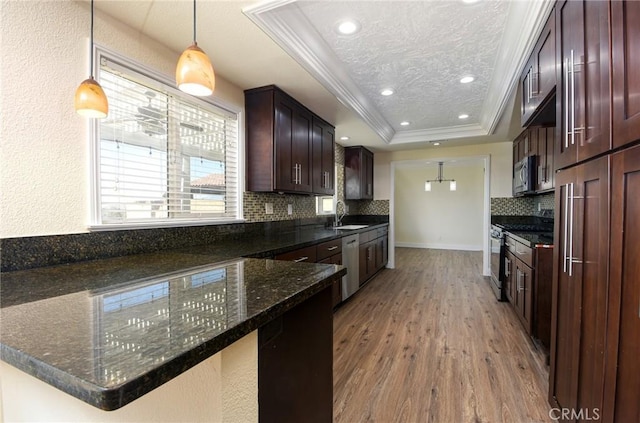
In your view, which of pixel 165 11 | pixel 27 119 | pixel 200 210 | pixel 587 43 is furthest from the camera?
pixel 200 210

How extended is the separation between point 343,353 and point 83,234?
1.97 meters

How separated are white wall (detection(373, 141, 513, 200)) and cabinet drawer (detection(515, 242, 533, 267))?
230cm

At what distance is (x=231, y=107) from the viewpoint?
2561 mm

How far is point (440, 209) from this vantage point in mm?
8297

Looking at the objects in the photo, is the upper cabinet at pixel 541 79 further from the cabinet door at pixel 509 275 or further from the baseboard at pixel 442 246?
the baseboard at pixel 442 246

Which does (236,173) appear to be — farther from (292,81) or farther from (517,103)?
(517,103)

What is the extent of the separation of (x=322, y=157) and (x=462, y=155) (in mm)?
2932

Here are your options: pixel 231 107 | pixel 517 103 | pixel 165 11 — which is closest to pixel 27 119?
pixel 165 11

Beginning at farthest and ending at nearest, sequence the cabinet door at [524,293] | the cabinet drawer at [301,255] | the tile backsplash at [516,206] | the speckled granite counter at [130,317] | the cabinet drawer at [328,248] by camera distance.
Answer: the tile backsplash at [516,206], the cabinet drawer at [328,248], the cabinet door at [524,293], the cabinet drawer at [301,255], the speckled granite counter at [130,317]

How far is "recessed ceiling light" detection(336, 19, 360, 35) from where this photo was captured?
192 cm

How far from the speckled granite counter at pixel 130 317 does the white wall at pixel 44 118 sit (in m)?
0.32

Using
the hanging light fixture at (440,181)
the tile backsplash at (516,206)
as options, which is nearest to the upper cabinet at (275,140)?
the tile backsplash at (516,206)

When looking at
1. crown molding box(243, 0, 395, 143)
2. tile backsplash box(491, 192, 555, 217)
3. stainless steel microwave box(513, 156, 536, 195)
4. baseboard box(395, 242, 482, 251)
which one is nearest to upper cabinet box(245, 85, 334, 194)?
crown molding box(243, 0, 395, 143)

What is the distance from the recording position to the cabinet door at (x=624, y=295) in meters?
0.91
